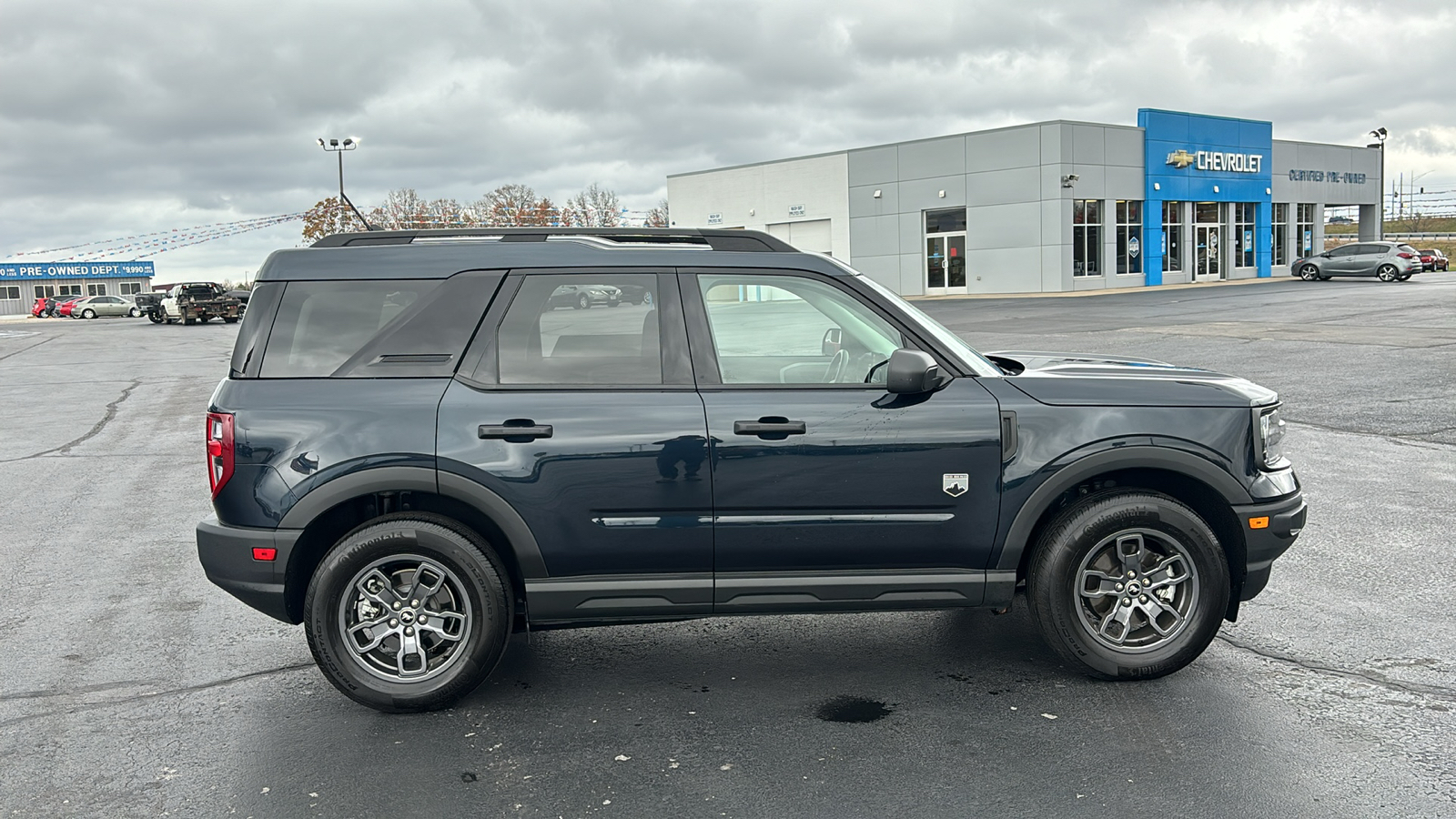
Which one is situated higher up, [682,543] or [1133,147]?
[1133,147]

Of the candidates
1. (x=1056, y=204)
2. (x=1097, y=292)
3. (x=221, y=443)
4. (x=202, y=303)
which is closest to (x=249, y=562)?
(x=221, y=443)

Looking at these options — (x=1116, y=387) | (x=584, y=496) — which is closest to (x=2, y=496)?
(x=584, y=496)

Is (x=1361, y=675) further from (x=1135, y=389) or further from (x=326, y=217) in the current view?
(x=326, y=217)

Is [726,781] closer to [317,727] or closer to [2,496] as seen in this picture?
[317,727]

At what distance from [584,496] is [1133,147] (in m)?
47.2

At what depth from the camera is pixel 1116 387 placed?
4473 mm

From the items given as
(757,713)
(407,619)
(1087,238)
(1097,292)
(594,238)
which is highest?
(1087,238)

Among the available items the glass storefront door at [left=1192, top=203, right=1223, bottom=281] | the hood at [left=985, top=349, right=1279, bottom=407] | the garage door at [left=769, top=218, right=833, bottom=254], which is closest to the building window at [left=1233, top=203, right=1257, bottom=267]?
the glass storefront door at [left=1192, top=203, right=1223, bottom=281]

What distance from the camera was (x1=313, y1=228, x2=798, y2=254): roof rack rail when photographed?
4613mm

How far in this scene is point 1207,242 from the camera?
166 ft

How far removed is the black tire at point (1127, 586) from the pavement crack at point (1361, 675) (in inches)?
18.5

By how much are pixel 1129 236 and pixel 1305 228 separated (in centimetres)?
1575

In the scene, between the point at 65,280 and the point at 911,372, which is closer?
the point at 911,372

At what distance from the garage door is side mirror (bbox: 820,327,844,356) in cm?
4796
